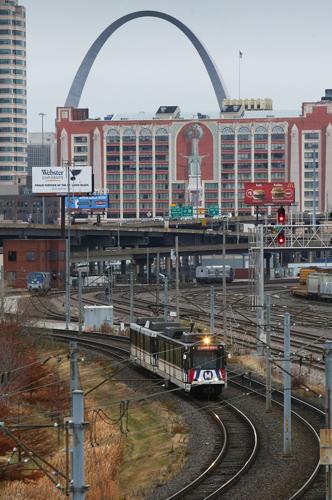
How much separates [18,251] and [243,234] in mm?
46444

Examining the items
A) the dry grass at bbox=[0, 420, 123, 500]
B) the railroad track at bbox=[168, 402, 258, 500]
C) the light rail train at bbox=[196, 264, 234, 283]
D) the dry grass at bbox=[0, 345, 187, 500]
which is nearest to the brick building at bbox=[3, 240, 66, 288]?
the light rail train at bbox=[196, 264, 234, 283]

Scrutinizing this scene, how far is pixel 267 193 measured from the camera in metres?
161

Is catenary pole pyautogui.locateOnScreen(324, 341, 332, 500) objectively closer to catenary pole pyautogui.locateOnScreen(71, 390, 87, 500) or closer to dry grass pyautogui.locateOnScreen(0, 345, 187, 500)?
dry grass pyautogui.locateOnScreen(0, 345, 187, 500)

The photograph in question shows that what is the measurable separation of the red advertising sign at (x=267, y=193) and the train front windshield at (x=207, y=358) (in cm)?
10759

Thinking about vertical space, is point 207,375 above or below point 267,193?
below

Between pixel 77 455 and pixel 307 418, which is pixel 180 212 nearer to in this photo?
pixel 307 418

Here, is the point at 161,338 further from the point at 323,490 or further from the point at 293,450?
the point at 323,490

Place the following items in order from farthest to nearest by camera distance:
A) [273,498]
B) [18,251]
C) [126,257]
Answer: [126,257]
[18,251]
[273,498]

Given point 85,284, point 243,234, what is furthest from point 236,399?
point 243,234

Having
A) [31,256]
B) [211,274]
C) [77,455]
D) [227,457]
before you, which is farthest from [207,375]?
[211,274]

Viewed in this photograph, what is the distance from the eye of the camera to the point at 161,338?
170 ft

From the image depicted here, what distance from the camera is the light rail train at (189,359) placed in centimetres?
4719

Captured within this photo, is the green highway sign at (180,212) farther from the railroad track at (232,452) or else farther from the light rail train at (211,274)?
the railroad track at (232,452)

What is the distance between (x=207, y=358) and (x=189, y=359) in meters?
0.79
